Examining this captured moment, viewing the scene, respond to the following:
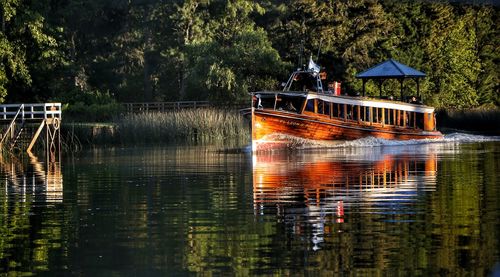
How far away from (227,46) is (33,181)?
50.8 metres

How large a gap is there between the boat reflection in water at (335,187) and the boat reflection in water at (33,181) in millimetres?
5007

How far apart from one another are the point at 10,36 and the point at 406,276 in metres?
49.1

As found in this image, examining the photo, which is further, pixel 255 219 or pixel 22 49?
pixel 22 49

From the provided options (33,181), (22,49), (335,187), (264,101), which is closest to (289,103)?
(264,101)

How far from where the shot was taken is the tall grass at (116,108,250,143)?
193 feet

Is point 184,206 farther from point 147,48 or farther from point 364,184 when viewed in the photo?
point 147,48

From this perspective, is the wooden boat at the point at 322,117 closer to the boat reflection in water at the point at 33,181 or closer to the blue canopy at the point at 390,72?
the blue canopy at the point at 390,72

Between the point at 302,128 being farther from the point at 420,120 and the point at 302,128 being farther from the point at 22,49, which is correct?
the point at 22,49

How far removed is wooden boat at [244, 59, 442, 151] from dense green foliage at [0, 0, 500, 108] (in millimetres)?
3489

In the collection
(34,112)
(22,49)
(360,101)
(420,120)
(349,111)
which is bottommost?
(420,120)

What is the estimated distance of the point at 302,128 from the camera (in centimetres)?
5162

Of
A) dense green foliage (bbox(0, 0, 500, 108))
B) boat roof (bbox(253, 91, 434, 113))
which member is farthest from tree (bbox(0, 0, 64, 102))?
boat roof (bbox(253, 91, 434, 113))

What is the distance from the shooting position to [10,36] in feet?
200

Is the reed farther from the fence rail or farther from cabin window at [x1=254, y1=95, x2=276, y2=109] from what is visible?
the fence rail
